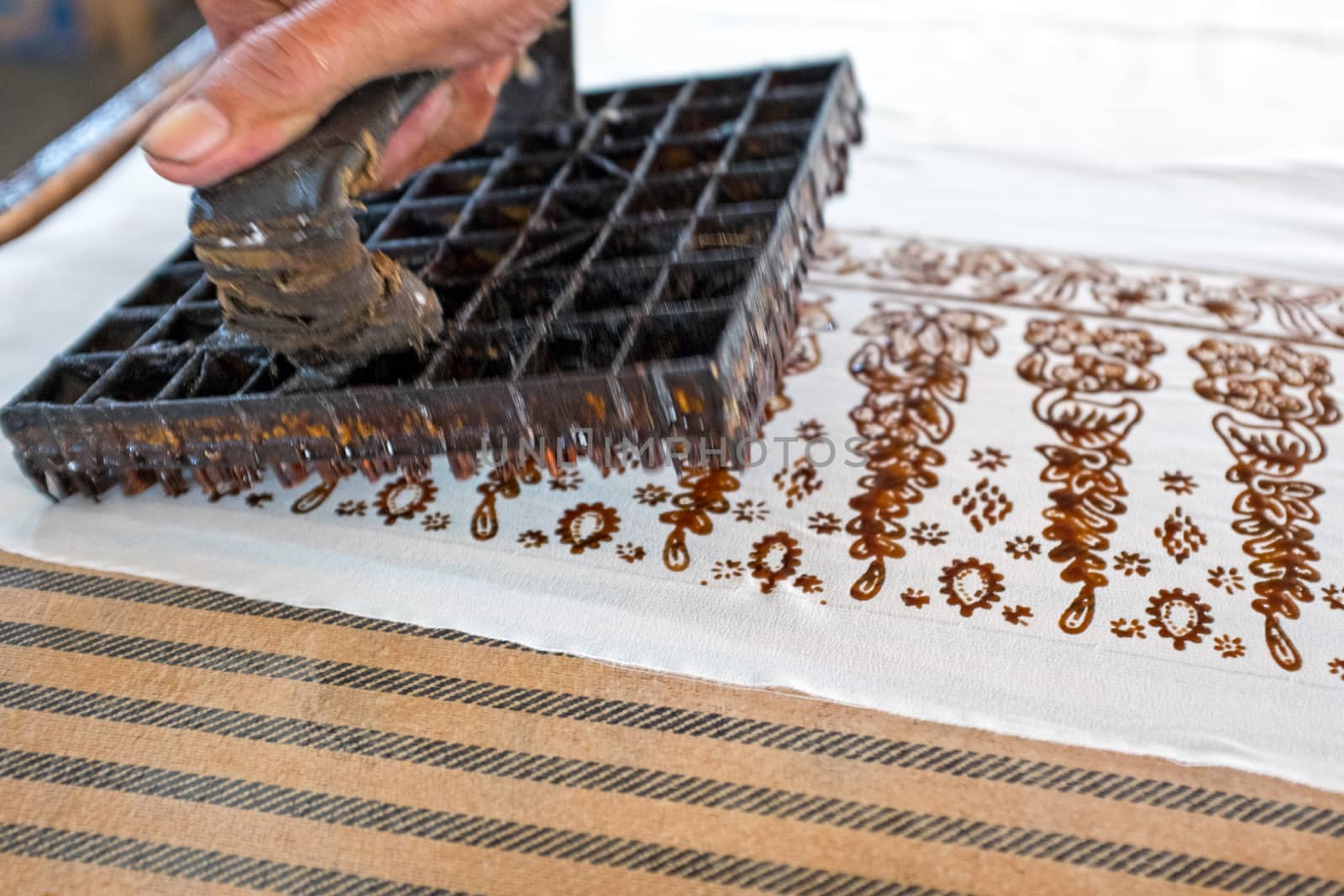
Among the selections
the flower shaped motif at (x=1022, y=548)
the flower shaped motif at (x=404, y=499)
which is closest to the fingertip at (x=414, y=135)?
the flower shaped motif at (x=404, y=499)

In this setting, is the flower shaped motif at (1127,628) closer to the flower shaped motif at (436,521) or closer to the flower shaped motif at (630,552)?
the flower shaped motif at (630,552)

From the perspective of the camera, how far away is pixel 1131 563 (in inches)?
32.2

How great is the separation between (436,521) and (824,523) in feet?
1.00

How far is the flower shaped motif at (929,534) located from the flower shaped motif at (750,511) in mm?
114

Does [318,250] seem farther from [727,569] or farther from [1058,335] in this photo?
[1058,335]

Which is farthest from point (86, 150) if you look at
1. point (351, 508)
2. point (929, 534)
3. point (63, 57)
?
point (929, 534)

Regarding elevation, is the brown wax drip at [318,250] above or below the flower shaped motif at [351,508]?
above

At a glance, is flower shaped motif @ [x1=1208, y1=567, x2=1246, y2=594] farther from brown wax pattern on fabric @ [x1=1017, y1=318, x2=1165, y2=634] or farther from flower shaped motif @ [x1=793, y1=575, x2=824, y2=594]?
flower shaped motif @ [x1=793, y1=575, x2=824, y2=594]

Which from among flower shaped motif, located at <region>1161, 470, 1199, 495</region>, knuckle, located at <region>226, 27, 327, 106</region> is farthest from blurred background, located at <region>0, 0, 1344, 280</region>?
knuckle, located at <region>226, 27, 327, 106</region>

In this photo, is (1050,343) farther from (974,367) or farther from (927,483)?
(927,483)

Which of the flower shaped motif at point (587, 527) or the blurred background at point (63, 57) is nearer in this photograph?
the flower shaped motif at point (587, 527)

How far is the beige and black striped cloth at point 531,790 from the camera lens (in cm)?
67

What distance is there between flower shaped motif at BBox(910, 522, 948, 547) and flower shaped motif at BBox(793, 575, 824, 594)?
9 centimetres

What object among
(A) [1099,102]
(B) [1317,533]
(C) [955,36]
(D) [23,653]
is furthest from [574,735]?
(C) [955,36]
